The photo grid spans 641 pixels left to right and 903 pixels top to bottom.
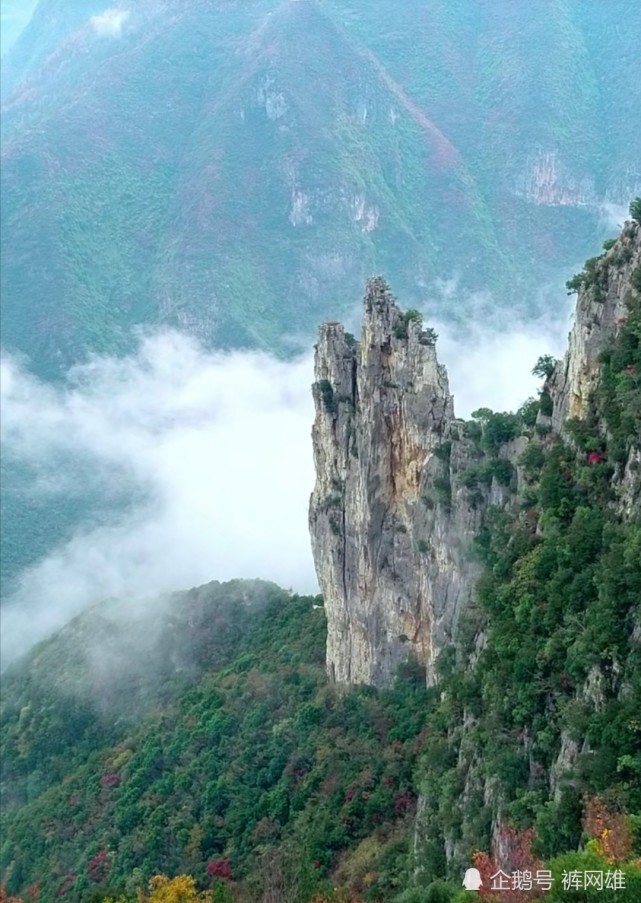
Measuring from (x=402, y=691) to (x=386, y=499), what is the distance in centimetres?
689

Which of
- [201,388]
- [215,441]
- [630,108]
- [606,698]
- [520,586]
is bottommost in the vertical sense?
[606,698]

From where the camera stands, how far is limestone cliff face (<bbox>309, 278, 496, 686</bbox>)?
102 ft

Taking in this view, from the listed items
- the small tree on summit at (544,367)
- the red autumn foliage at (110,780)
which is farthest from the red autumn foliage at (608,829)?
the red autumn foliage at (110,780)

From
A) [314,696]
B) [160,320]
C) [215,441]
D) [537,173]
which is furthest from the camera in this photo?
[537,173]

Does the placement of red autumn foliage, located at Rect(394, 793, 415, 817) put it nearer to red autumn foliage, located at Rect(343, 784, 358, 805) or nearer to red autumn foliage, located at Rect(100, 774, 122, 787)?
red autumn foliage, located at Rect(343, 784, 358, 805)

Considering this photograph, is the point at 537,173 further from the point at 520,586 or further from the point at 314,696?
the point at 520,586

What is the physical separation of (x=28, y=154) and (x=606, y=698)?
166 m

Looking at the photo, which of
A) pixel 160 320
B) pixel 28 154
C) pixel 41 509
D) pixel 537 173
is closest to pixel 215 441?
pixel 160 320

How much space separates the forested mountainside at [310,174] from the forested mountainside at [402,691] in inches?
4098

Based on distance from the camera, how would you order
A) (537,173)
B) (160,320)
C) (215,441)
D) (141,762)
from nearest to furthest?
(141,762) → (215,441) → (160,320) → (537,173)

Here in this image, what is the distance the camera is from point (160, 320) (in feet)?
512

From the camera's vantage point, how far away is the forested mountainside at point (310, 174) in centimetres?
15662

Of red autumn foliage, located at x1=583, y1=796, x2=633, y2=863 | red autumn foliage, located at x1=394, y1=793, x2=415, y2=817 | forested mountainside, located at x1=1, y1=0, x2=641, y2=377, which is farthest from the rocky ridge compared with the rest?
Answer: forested mountainside, located at x1=1, y1=0, x2=641, y2=377

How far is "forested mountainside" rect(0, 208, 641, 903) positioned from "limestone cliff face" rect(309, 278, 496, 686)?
0.10m
